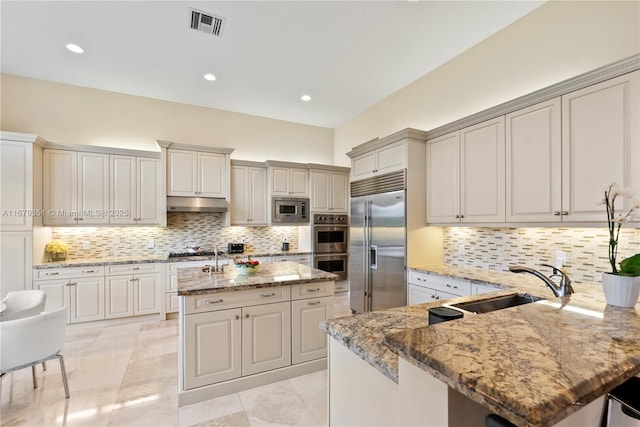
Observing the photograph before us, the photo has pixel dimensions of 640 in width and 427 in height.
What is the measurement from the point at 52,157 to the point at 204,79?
226 cm

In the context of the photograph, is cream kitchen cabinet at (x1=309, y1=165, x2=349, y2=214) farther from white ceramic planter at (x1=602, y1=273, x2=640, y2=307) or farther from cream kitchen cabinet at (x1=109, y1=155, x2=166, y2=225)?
white ceramic planter at (x1=602, y1=273, x2=640, y2=307)

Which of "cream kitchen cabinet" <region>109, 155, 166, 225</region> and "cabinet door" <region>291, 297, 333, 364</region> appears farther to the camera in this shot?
"cream kitchen cabinet" <region>109, 155, 166, 225</region>

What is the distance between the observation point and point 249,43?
3.20 meters

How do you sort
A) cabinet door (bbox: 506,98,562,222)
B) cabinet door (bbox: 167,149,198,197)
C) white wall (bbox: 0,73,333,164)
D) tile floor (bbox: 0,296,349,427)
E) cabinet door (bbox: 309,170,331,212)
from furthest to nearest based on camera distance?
cabinet door (bbox: 309,170,331,212) < cabinet door (bbox: 167,149,198,197) < white wall (bbox: 0,73,333,164) < cabinet door (bbox: 506,98,562,222) < tile floor (bbox: 0,296,349,427)

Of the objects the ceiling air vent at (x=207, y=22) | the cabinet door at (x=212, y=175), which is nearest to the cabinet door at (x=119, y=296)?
the cabinet door at (x=212, y=175)

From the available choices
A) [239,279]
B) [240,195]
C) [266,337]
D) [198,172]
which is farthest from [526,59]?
Result: [198,172]

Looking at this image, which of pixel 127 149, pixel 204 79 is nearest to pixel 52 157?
pixel 127 149

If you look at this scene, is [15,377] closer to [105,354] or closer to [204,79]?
[105,354]

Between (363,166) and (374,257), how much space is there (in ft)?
4.36

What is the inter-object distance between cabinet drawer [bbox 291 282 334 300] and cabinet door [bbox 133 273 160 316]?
8.51 ft

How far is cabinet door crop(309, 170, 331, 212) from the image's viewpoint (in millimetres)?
5367

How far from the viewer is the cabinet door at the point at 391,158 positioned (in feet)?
11.5

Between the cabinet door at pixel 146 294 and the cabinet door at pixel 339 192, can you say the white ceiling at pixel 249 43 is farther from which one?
the cabinet door at pixel 146 294

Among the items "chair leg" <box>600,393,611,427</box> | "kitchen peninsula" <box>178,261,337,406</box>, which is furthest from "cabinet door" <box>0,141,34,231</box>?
"chair leg" <box>600,393,611,427</box>
